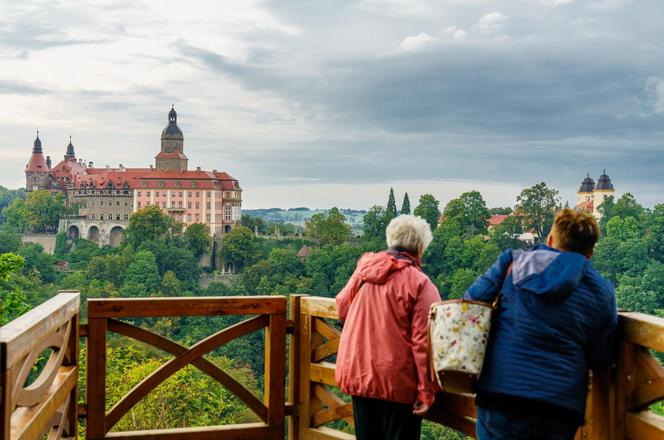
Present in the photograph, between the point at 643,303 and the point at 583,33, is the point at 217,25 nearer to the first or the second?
the point at 583,33

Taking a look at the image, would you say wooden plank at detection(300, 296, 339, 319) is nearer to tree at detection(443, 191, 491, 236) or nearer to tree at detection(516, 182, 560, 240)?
tree at detection(516, 182, 560, 240)

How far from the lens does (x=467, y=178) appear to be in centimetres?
11662

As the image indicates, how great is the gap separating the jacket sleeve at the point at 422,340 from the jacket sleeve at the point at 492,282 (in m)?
0.37

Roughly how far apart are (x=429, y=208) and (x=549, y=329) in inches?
3301

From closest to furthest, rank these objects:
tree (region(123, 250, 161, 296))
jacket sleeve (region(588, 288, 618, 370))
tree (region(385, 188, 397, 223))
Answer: jacket sleeve (region(588, 288, 618, 370))
tree (region(123, 250, 161, 296))
tree (region(385, 188, 397, 223))

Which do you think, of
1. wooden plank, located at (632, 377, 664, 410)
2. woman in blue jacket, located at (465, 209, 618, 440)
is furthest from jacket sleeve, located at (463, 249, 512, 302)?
wooden plank, located at (632, 377, 664, 410)

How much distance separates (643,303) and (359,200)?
5458 centimetres

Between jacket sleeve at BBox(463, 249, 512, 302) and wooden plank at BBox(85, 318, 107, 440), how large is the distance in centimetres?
218

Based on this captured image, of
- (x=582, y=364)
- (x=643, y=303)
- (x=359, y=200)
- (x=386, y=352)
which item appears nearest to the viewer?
(x=582, y=364)

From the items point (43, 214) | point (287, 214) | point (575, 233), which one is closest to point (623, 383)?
point (575, 233)

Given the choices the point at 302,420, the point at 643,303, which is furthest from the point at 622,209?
the point at 302,420

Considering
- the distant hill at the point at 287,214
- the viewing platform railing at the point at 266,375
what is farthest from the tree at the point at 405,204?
the viewing platform railing at the point at 266,375

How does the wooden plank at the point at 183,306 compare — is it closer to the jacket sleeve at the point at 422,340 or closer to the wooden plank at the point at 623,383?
the jacket sleeve at the point at 422,340

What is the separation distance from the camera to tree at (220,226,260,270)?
86062 mm
